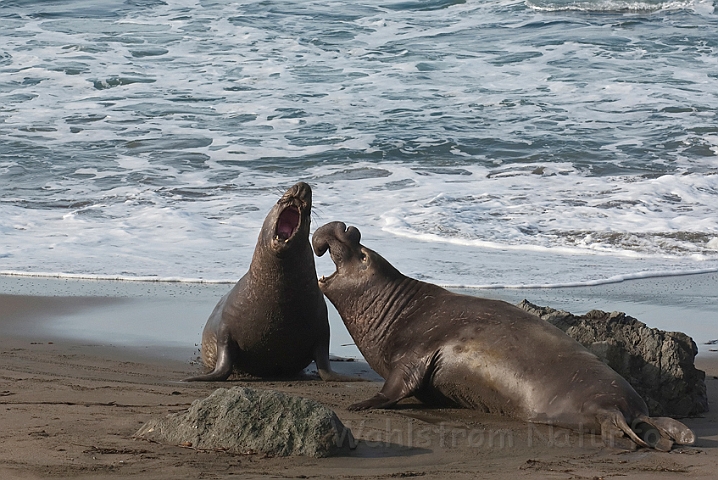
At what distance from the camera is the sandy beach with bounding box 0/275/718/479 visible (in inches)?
143

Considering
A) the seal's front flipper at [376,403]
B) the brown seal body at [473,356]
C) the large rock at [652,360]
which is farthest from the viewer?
the large rock at [652,360]

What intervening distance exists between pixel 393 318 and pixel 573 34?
21093 millimetres

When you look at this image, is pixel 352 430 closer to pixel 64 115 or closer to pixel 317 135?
pixel 317 135

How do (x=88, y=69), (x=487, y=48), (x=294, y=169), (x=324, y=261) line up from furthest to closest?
1. (x=487, y=48)
2. (x=88, y=69)
3. (x=294, y=169)
4. (x=324, y=261)

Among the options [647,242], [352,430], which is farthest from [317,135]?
[352,430]

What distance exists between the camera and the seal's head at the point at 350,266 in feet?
19.3

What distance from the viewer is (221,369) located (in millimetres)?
6148

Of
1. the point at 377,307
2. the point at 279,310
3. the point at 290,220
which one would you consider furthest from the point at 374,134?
the point at 377,307

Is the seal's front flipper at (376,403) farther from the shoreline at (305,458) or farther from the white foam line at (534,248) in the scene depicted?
the white foam line at (534,248)

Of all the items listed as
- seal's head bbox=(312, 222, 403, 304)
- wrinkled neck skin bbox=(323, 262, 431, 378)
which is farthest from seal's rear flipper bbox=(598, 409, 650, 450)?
seal's head bbox=(312, 222, 403, 304)

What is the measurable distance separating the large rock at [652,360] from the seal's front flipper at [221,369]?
2.05 m

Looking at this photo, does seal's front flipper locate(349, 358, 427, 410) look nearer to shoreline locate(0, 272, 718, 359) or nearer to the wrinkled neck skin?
the wrinkled neck skin

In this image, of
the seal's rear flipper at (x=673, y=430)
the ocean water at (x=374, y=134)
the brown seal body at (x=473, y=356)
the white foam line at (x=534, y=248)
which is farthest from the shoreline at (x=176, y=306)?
the seal's rear flipper at (x=673, y=430)

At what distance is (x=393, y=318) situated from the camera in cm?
564
